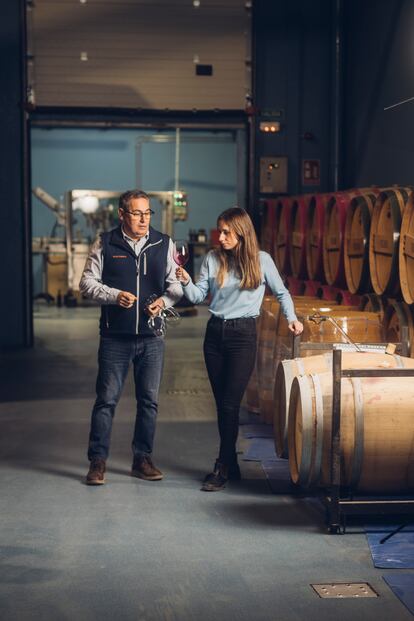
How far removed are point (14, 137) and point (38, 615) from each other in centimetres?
883

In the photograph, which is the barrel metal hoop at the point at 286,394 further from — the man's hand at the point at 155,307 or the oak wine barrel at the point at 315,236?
the oak wine barrel at the point at 315,236

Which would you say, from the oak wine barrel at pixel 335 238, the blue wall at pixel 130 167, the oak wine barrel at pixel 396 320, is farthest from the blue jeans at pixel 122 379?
the blue wall at pixel 130 167

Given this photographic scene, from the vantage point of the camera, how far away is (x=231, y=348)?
5.37m

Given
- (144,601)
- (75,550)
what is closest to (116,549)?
(75,550)

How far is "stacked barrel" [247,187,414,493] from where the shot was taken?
452cm

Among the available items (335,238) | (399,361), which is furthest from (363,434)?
(335,238)

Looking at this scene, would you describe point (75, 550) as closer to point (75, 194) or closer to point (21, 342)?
point (21, 342)

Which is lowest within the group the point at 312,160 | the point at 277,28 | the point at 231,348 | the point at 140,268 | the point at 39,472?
the point at 39,472

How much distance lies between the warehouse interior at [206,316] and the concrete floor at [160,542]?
0.04 feet

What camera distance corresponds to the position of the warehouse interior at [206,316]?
4.02m

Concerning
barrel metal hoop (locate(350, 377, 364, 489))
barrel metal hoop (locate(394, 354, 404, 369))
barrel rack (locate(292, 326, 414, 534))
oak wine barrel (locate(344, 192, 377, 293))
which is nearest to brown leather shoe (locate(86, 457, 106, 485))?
barrel rack (locate(292, 326, 414, 534))

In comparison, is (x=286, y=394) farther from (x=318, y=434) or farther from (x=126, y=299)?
(x=126, y=299)

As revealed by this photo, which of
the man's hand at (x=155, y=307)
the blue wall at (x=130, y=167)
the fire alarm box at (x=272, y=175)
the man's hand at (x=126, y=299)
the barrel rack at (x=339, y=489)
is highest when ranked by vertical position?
the blue wall at (x=130, y=167)

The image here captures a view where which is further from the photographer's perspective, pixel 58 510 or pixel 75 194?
pixel 75 194
